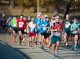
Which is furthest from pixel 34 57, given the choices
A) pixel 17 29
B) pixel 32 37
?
pixel 17 29

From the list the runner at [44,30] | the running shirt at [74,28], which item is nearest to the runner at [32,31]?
the runner at [44,30]

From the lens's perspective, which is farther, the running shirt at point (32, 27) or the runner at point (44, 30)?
the running shirt at point (32, 27)

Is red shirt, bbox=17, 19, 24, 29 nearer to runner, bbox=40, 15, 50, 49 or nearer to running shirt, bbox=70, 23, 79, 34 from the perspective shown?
runner, bbox=40, 15, 50, 49

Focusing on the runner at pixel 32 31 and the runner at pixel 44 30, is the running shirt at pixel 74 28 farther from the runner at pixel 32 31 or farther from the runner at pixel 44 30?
the runner at pixel 32 31

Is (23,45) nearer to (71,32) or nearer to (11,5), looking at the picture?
(71,32)

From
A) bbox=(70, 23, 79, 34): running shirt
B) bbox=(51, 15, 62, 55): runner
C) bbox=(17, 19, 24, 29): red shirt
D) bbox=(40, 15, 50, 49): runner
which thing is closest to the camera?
bbox=(51, 15, 62, 55): runner

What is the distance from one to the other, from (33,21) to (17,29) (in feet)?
4.39

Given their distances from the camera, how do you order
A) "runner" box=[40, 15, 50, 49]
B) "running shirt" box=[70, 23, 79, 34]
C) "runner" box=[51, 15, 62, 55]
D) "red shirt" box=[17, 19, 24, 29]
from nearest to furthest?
1. "runner" box=[51, 15, 62, 55]
2. "runner" box=[40, 15, 50, 49]
3. "running shirt" box=[70, 23, 79, 34]
4. "red shirt" box=[17, 19, 24, 29]

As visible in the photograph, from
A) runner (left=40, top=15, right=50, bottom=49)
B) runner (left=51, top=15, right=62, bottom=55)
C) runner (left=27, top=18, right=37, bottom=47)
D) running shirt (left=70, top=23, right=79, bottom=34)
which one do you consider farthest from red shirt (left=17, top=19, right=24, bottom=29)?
runner (left=51, top=15, right=62, bottom=55)

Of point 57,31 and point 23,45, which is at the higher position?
point 57,31

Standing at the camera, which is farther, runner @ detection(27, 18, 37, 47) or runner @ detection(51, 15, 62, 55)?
runner @ detection(27, 18, 37, 47)

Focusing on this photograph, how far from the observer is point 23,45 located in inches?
906

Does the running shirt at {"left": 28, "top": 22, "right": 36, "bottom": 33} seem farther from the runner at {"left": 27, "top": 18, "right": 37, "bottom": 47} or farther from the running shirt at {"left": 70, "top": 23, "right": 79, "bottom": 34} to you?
the running shirt at {"left": 70, "top": 23, "right": 79, "bottom": 34}

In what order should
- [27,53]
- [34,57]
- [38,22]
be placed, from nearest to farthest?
[34,57]
[27,53]
[38,22]
